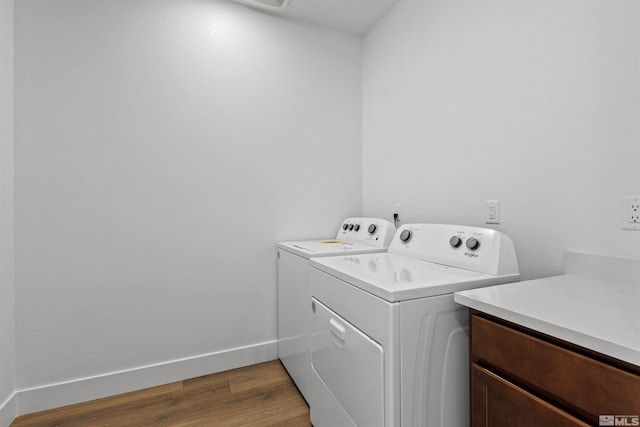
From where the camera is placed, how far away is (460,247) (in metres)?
1.25

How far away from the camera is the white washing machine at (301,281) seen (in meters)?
1.57

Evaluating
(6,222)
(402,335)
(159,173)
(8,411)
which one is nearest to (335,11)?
(159,173)

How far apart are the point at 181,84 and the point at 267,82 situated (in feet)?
1.85

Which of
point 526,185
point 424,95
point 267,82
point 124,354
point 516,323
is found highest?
point 267,82

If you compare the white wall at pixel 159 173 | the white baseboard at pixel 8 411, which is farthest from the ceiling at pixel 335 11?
the white baseboard at pixel 8 411

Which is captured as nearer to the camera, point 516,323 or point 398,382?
point 516,323

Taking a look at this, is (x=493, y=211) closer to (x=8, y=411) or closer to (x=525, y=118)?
(x=525, y=118)

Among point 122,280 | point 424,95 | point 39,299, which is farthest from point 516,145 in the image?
point 39,299

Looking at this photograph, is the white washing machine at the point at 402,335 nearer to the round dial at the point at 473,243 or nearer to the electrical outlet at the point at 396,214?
the round dial at the point at 473,243

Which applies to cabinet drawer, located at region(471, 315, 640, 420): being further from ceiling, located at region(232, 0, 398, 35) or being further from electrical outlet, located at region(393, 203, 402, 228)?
ceiling, located at region(232, 0, 398, 35)

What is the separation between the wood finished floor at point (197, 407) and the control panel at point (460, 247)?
3.32 feet

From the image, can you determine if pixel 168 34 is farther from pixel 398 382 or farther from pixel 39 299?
→ pixel 398 382

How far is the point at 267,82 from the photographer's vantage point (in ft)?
6.80

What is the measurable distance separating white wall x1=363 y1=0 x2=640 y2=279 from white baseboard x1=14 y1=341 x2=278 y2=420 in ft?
4.66
